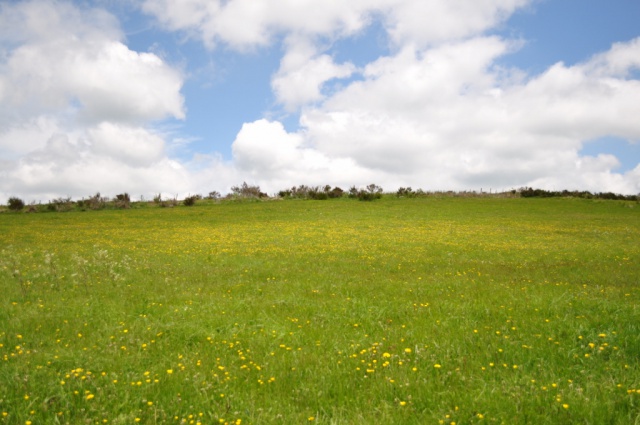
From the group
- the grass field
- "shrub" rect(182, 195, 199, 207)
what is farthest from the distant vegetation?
the grass field

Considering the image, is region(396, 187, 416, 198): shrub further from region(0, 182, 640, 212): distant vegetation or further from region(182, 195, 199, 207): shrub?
region(182, 195, 199, 207): shrub

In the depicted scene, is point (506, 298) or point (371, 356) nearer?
point (371, 356)

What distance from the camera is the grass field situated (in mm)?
5578

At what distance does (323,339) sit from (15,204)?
54629 millimetres

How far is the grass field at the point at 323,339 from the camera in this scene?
18.3ft

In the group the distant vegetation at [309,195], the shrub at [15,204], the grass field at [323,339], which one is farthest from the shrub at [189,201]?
the grass field at [323,339]

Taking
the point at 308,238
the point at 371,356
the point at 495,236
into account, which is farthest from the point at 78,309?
the point at 495,236

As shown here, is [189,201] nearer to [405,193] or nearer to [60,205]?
[60,205]

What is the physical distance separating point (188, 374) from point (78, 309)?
17.2ft

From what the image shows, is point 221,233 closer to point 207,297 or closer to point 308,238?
point 308,238

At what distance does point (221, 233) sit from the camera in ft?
96.3

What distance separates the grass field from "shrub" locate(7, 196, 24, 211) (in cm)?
3650

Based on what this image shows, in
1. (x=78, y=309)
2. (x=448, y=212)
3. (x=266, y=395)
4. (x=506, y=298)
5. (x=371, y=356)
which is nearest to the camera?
(x=266, y=395)

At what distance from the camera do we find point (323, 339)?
8.00 metres
